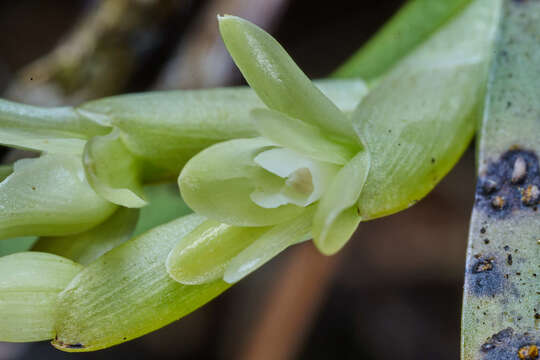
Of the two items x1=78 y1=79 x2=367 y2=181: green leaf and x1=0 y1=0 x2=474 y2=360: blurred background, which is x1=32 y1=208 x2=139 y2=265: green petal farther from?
x1=0 y1=0 x2=474 y2=360: blurred background

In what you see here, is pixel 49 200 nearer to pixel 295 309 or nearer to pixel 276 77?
pixel 276 77

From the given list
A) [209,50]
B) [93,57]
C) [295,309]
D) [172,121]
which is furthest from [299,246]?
[172,121]

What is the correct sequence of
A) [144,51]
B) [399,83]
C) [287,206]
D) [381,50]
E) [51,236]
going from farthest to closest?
[144,51], [381,50], [399,83], [51,236], [287,206]

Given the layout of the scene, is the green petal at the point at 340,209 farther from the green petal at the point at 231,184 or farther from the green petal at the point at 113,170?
the green petal at the point at 113,170

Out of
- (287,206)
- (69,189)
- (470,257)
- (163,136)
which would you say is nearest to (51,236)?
(69,189)

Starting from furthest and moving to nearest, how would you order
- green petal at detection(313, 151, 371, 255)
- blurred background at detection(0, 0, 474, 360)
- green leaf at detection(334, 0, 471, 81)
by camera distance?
blurred background at detection(0, 0, 474, 360)
green leaf at detection(334, 0, 471, 81)
green petal at detection(313, 151, 371, 255)

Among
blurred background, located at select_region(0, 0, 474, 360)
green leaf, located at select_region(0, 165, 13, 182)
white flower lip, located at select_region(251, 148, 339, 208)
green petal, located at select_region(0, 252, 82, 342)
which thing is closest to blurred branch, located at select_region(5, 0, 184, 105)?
blurred background, located at select_region(0, 0, 474, 360)

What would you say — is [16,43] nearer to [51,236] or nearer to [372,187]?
[51,236]
